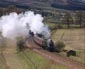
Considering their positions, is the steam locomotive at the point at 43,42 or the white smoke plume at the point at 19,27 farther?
the white smoke plume at the point at 19,27

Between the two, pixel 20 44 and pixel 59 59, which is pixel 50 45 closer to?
pixel 20 44

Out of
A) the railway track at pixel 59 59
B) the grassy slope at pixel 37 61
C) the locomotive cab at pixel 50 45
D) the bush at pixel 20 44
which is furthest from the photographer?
the bush at pixel 20 44

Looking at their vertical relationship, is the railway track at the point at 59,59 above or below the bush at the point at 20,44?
above

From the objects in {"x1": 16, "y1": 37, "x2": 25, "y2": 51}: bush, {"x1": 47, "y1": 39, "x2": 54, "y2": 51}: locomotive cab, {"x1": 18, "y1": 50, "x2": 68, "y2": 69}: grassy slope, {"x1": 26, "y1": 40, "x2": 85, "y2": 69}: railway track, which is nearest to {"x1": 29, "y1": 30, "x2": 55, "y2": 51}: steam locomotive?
{"x1": 47, "y1": 39, "x2": 54, "y2": 51}: locomotive cab

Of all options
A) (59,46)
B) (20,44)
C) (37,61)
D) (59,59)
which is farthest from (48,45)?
(59,59)

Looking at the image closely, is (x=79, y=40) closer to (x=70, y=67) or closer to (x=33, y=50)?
(x=33, y=50)

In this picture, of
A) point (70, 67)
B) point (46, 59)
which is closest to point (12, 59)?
point (46, 59)

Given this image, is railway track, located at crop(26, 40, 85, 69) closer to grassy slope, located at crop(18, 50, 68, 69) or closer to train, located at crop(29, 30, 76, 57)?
grassy slope, located at crop(18, 50, 68, 69)

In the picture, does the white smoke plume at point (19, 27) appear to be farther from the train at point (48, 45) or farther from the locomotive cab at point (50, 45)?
the locomotive cab at point (50, 45)

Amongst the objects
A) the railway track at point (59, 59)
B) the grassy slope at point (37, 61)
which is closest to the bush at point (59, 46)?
the railway track at point (59, 59)
